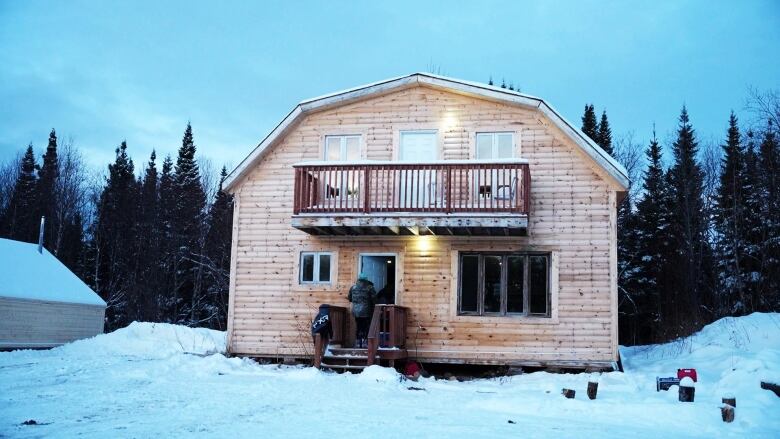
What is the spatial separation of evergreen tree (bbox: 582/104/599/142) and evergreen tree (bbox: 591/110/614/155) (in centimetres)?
26

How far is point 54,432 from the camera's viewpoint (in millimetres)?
7336

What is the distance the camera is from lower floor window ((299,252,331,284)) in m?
16.9

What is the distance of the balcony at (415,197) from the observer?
1506 centimetres

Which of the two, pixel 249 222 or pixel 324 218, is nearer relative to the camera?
pixel 324 218

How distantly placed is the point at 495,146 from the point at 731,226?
2190 cm

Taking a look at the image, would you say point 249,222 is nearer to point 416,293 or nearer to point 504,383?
point 416,293

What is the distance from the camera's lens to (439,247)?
16.4 metres

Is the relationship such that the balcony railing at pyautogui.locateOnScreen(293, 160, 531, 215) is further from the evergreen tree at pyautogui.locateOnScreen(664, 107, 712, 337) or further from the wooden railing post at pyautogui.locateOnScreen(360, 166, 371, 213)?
the evergreen tree at pyautogui.locateOnScreen(664, 107, 712, 337)

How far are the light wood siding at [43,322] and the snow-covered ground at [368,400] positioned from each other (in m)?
4.59

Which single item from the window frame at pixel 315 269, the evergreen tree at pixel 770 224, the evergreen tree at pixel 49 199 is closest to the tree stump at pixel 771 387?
the window frame at pixel 315 269

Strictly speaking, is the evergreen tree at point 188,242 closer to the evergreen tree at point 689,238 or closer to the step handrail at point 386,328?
the step handrail at point 386,328

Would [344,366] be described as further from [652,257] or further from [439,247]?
[652,257]

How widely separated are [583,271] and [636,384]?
3.29 m

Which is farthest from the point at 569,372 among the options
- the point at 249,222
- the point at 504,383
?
the point at 249,222
